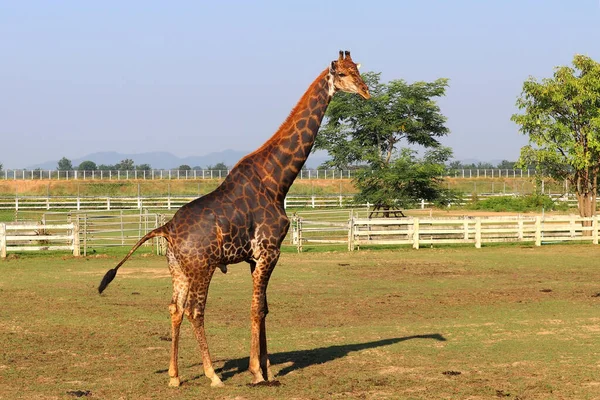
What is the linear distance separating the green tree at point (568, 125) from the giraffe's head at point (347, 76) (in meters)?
26.9

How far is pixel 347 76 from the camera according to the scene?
10.3m

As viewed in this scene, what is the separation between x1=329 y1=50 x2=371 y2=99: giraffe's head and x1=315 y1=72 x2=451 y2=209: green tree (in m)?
27.9

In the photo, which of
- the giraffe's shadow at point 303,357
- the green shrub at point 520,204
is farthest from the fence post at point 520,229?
→ the green shrub at point 520,204

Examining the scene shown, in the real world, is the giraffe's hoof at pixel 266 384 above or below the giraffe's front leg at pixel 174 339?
below

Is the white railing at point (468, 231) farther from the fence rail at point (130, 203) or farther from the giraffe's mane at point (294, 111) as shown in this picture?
the fence rail at point (130, 203)

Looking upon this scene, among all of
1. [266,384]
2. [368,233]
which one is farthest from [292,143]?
[368,233]

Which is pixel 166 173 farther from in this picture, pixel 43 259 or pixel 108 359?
pixel 108 359

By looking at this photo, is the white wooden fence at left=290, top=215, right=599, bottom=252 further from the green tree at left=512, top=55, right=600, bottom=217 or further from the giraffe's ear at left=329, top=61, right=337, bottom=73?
the giraffe's ear at left=329, top=61, right=337, bottom=73

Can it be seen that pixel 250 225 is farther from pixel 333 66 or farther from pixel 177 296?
pixel 333 66

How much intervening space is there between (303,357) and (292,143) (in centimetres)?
315

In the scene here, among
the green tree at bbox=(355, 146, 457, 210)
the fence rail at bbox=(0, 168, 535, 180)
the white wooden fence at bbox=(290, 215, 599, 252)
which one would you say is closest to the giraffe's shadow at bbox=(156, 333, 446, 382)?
the white wooden fence at bbox=(290, 215, 599, 252)

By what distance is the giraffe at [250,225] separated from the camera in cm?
943

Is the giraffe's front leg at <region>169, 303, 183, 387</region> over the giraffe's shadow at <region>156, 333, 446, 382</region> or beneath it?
over

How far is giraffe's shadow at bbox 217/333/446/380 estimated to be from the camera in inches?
416
